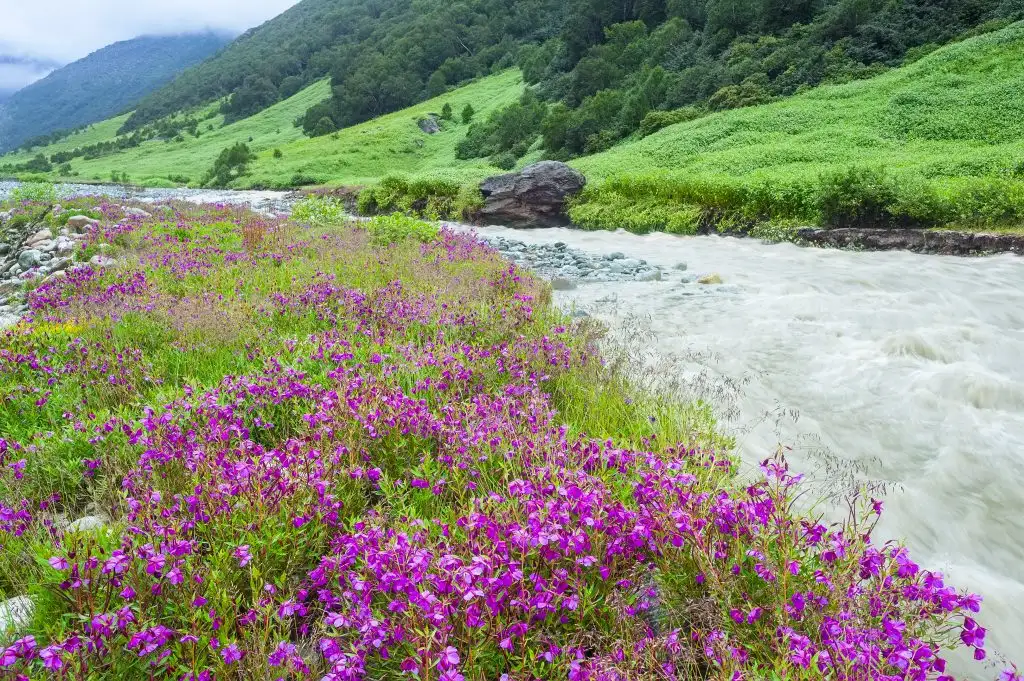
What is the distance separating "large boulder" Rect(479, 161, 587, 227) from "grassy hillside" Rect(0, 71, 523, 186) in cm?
793

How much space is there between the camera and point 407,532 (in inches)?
115

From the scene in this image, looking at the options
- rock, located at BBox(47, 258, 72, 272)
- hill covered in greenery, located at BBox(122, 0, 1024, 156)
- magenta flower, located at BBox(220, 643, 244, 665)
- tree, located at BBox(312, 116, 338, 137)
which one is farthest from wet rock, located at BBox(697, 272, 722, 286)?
tree, located at BBox(312, 116, 338, 137)

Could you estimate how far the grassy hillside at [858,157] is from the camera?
15.3 metres

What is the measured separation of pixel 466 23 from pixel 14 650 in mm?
128184

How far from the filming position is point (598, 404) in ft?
17.3

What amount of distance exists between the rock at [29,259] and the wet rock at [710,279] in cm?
1456

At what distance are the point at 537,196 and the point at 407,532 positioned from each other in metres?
23.7

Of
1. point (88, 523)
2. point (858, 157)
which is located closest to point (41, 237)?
point (88, 523)

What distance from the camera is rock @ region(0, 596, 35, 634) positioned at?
8.65ft

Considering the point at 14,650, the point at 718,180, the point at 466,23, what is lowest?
the point at 718,180

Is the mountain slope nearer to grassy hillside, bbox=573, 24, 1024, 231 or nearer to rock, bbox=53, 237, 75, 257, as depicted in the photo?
grassy hillside, bbox=573, 24, 1024, 231

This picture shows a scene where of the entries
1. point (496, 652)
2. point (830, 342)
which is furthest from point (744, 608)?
point (830, 342)

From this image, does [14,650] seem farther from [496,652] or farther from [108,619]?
[496,652]

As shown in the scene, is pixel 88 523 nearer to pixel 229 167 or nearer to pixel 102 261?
pixel 102 261
